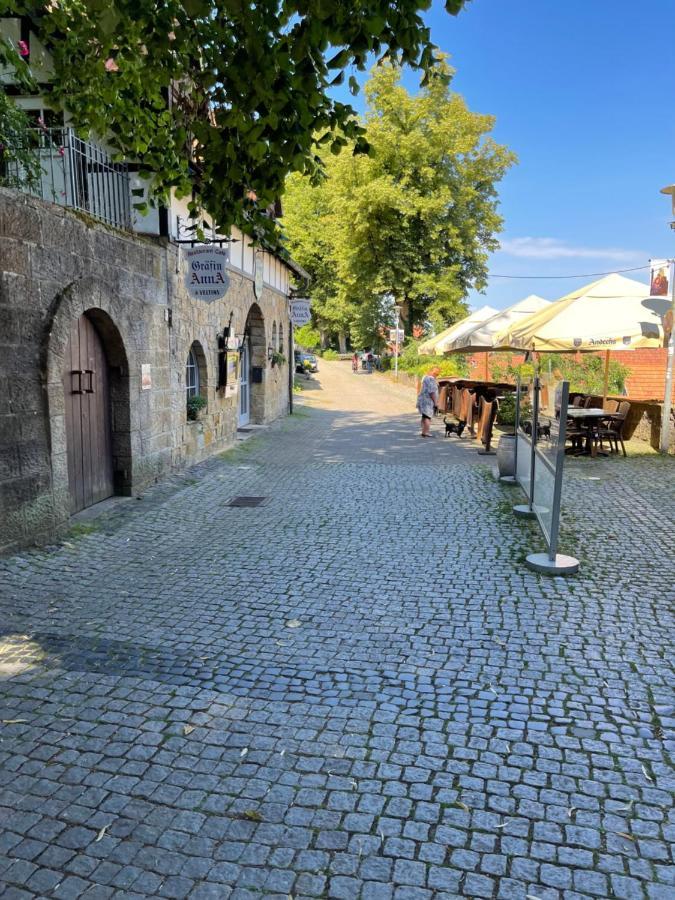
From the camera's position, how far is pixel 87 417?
26.2ft

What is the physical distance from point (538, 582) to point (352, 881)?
3.64 meters

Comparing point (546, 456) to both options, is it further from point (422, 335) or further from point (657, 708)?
point (422, 335)

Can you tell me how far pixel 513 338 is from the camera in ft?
38.1

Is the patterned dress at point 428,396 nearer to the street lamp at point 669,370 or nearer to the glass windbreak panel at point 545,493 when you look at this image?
the street lamp at point 669,370

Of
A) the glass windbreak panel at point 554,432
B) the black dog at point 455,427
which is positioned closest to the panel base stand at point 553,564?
the glass windbreak panel at point 554,432

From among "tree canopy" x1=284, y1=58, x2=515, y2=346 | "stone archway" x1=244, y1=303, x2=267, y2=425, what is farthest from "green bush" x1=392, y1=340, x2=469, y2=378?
→ "stone archway" x1=244, y1=303, x2=267, y2=425

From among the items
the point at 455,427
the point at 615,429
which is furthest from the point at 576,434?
the point at 455,427

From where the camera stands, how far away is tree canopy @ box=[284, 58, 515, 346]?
32000mm

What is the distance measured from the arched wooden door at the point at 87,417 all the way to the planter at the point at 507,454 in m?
5.53

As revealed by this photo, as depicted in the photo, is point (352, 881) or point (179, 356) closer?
point (352, 881)

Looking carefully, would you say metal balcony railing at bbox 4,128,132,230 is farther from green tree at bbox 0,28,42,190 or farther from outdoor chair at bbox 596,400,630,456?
outdoor chair at bbox 596,400,630,456

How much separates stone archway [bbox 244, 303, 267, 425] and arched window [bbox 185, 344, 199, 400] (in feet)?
17.7

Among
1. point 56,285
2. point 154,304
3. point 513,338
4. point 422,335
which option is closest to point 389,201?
point 422,335

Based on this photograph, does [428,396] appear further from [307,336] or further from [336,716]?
[307,336]
